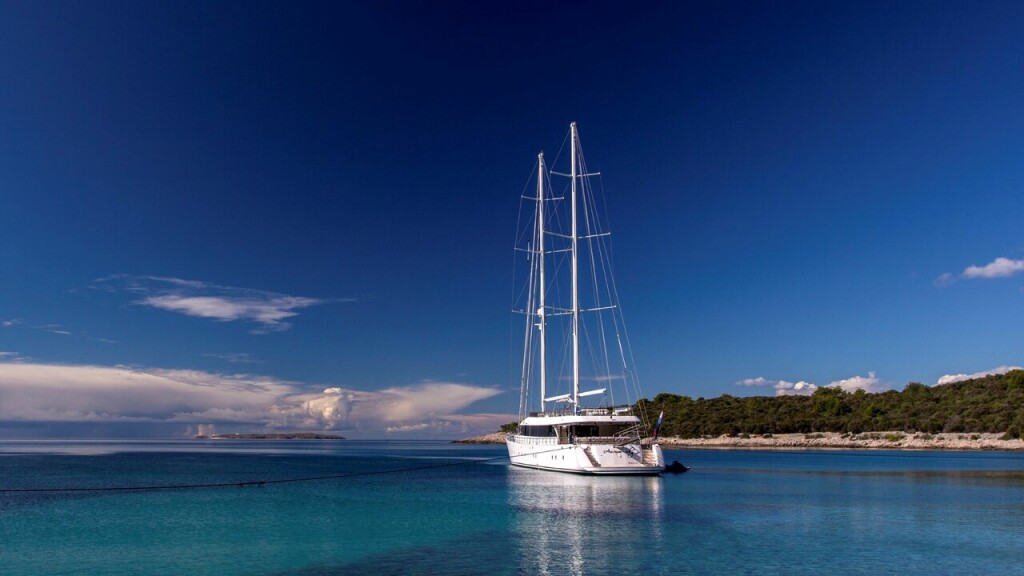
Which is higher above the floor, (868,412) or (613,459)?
(868,412)

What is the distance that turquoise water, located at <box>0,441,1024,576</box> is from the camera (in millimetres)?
23203

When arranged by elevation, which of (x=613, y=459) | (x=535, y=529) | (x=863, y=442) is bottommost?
(x=535, y=529)

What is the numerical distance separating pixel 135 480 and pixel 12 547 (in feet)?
130

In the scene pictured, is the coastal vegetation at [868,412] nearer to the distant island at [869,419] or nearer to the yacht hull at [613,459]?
the distant island at [869,419]

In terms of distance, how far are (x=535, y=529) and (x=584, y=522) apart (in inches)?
114

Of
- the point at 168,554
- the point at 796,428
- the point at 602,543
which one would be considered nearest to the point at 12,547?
the point at 168,554

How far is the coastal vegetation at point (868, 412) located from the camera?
11338 cm

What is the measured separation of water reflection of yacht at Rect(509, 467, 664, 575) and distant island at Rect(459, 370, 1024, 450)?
8360 centimetres

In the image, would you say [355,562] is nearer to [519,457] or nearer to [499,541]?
[499,541]

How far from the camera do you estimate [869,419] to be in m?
129

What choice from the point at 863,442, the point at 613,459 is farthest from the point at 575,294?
the point at 863,442

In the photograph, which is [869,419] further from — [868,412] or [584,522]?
[584,522]

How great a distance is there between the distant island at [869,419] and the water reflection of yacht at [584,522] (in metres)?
83.6

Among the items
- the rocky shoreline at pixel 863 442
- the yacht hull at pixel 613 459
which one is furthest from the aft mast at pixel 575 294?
the rocky shoreline at pixel 863 442
